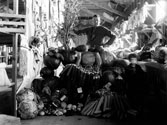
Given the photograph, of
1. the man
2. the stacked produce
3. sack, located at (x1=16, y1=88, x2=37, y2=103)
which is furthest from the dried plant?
sack, located at (x1=16, y1=88, x2=37, y2=103)

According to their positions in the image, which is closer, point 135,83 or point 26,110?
point 26,110

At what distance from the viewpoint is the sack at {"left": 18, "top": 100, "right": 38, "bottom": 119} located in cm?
403

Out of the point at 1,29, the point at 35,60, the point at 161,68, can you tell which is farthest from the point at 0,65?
the point at 161,68

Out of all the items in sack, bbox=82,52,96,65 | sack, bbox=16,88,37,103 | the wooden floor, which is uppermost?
sack, bbox=82,52,96,65

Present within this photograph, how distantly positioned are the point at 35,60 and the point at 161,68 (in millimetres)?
3043

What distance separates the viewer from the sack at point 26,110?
4027 mm

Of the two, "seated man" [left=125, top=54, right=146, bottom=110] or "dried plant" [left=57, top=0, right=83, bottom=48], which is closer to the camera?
"seated man" [left=125, top=54, right=146, bottom=110]

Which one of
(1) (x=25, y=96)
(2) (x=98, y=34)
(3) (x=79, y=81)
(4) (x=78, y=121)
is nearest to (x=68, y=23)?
(2) (x=98, y=34)

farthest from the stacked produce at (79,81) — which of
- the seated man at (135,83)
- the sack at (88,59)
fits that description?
the seated man at (135,83)

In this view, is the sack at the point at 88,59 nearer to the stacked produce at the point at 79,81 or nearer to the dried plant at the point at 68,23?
the stacked produce at the point at 79,81

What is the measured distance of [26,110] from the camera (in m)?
4.04

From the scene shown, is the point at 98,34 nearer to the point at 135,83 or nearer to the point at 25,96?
the point at 135,83

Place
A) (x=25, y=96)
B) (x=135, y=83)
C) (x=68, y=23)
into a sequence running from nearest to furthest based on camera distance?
(x=25, y=96)
(x=135, y=83)
(x=68, y=23)

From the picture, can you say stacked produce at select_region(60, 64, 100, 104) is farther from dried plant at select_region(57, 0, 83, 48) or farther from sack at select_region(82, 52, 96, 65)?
dried plant at select_region(57, 0, 83, 48)
